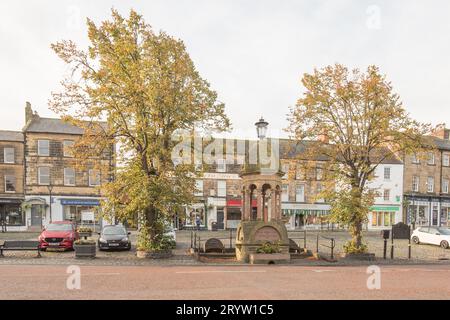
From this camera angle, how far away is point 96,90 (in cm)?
1446

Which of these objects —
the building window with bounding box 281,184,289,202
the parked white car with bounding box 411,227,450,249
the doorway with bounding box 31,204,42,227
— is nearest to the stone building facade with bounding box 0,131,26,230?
the doorway with bounding box 31,204,42,227

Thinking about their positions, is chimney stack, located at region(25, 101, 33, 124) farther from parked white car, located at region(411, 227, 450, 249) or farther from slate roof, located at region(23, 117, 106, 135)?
parked white car, located at region(411, 227, 450, 249)

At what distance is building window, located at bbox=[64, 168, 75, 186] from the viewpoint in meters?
33.7

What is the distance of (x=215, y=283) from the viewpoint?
32.9 feet

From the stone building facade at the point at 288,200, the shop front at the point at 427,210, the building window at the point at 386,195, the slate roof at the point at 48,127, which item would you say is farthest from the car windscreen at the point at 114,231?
the shop front at the point at 427,210

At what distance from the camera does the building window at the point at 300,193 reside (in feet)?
127

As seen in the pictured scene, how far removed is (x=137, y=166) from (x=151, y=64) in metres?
4.79

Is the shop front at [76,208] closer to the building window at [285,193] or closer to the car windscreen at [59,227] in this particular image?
the car windscreen at [59,227]

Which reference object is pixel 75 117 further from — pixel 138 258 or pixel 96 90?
pixel 138 258

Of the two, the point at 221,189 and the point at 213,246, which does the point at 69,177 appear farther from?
the point at 213,246

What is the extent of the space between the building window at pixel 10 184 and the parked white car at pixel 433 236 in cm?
3707

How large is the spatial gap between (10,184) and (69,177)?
5665 mm

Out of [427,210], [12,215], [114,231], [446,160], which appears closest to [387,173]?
[427,210]

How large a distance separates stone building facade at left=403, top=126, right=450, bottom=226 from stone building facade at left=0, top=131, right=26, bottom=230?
43.5 meters
